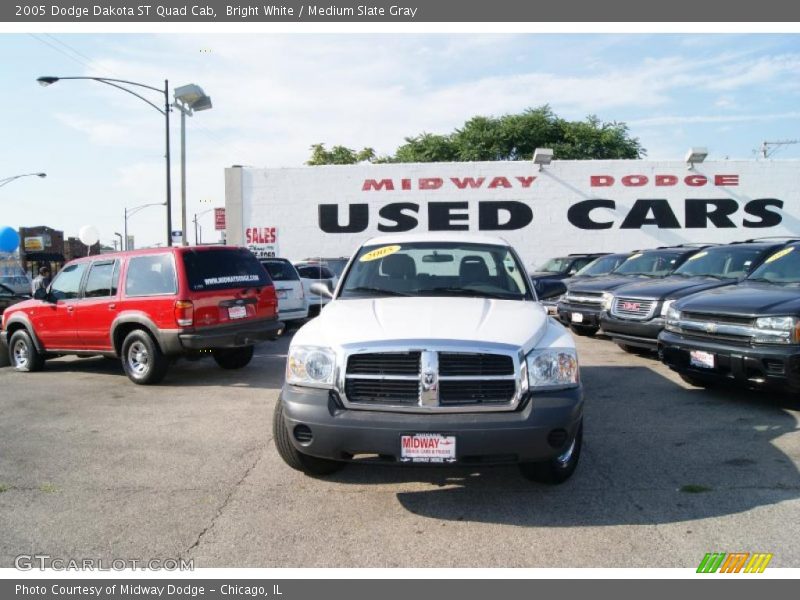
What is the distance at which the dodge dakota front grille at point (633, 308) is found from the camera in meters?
8.72

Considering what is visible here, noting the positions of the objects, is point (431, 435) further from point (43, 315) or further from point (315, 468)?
point (43, 315)

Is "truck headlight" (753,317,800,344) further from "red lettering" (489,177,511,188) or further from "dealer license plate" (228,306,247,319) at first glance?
"red lettering" (489,177,511,188)

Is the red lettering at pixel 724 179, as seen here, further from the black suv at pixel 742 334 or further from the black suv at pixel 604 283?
the black suv at pixel 742 334

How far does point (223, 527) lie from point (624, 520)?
2.40 m

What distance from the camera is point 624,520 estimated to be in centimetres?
382

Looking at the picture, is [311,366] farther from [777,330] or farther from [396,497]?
[777,330]

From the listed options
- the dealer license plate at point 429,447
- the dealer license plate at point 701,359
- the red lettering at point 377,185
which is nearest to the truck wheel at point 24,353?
the dealer license plate at point 429,447

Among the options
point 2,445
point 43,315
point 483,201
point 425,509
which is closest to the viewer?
point 425,509

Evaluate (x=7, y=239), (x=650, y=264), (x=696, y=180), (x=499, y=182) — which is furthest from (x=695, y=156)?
(x=7, y=239)

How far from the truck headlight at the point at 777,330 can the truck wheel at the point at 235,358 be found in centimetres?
654

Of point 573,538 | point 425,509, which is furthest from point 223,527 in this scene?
point 573,538

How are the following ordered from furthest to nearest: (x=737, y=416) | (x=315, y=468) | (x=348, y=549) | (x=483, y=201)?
(x=483, y=201), (x=737, y=416), (x=315, y=468), (x=348, y=549)

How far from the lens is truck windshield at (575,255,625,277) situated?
42.8 ft

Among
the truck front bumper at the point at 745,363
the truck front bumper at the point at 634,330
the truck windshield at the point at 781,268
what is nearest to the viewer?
the truck front bumper at the point at 745,363
